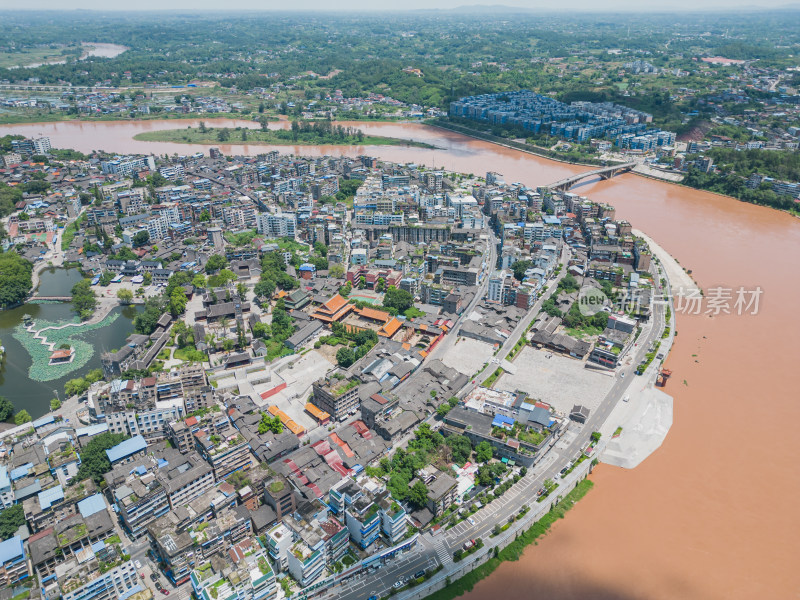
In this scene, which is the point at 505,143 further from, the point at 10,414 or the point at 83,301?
the point at 10,414

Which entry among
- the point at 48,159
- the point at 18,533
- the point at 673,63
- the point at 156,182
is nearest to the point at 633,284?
the point at 18,533

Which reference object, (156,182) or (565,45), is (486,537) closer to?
(156,182)

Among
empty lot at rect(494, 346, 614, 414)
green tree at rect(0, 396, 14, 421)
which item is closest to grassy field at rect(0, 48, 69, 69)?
green tree at rect(0, 396, 14, 421)

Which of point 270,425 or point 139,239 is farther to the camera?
point 139,239

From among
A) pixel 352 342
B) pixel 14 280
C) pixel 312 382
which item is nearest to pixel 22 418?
pixel 312 382

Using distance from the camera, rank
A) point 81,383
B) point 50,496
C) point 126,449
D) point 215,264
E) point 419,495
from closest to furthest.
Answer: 1. point 50,496
2. point 419,495
3. point 126,449
4. point 81,383
5. point 215,264

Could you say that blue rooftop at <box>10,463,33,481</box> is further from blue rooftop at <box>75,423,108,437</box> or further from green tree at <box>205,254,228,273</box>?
green tree at <box>205,254,228,273</box>

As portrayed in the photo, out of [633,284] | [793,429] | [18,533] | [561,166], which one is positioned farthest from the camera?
[561,166]
